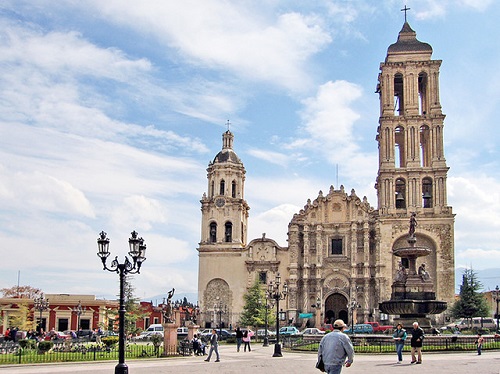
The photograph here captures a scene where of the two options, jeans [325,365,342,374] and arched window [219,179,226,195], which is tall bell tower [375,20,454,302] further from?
jeans [325,365,342,374]

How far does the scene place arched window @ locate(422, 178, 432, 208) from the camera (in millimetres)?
62281

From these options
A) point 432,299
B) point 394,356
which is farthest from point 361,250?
point 394,356

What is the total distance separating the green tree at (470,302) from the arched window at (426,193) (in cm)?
757

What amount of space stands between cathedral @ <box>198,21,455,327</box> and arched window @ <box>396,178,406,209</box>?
0.33 ft

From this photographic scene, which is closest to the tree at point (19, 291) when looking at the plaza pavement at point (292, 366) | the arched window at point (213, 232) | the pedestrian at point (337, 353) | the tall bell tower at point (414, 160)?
the arched window at point (213, 232)

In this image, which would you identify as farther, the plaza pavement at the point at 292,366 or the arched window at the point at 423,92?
the arched window at the point at 423,92

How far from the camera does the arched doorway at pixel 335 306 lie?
63.4 metres

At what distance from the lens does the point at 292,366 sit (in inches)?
888

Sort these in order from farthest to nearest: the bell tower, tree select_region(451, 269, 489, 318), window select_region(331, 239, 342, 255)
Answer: the bell tower < window select_region(331, 239, 342, 255) < tree select_region(451, 269, 489, 318)

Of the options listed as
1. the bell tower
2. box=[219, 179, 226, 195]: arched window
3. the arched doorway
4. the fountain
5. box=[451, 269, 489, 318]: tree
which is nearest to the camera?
the fountain

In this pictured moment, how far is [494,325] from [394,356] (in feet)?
→ 115

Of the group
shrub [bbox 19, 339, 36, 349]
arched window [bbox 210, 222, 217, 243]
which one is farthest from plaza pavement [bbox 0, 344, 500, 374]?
Result: arched window [bbox 210, 222, 217, 243]

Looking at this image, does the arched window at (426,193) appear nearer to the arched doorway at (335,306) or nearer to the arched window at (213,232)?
the arched doorway at (335,306)

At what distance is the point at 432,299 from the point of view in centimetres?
3038
